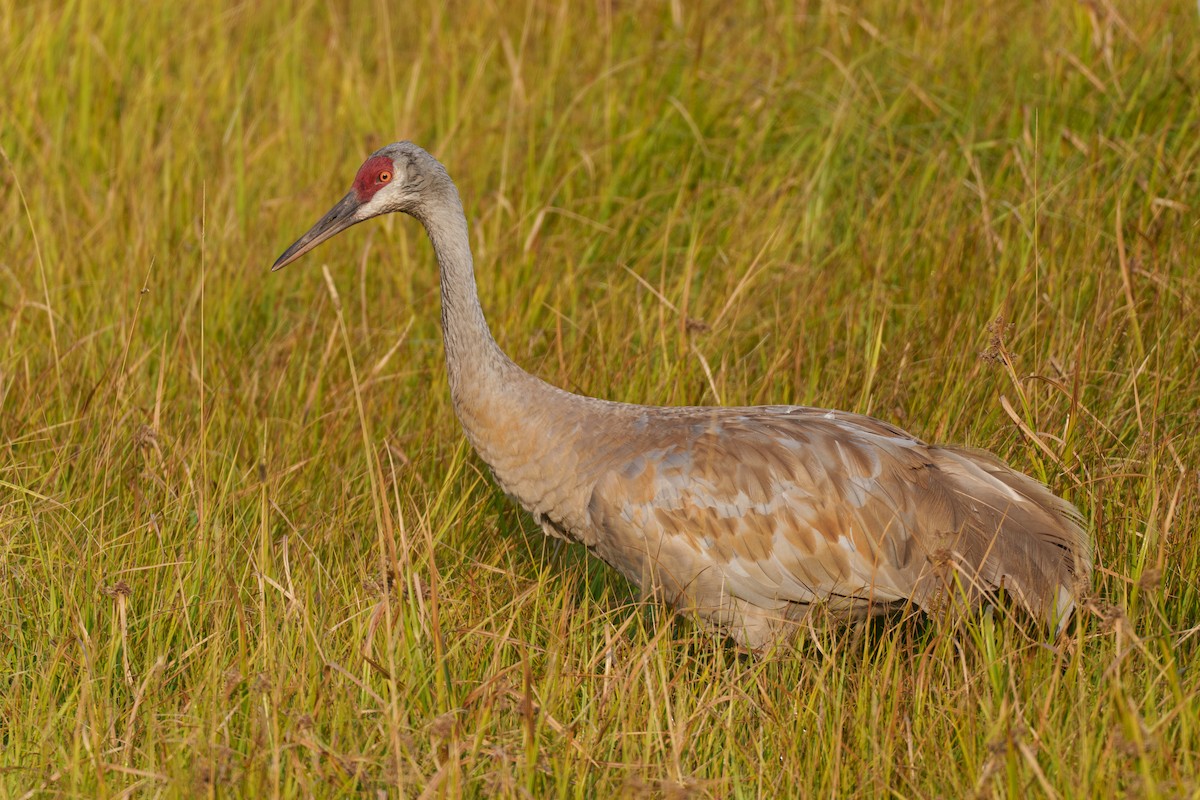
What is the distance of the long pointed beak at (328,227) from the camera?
395 centimetres

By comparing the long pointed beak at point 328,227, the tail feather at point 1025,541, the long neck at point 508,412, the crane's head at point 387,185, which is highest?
the crane's head at point 387,185

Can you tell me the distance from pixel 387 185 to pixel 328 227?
8.3 inches

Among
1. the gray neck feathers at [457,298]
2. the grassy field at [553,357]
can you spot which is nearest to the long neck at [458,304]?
the gray neck feathers at [457,298]

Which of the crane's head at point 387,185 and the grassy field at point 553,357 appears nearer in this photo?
the grassy field at point 553,357

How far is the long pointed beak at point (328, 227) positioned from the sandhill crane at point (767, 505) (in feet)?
1.65

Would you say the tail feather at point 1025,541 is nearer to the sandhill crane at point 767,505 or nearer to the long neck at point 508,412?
the sandhill crane at point 767,505

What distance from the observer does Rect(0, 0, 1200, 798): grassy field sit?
2959mm

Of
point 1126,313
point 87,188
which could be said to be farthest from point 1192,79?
point 87,188

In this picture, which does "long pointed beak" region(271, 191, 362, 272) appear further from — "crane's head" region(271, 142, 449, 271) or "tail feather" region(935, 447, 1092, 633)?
"tail feather" region(935, 447, 1092, 633)

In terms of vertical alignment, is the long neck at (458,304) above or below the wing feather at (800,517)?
above

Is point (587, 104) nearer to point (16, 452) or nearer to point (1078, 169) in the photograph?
point (1078, 169)

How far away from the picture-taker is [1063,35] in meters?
5.67

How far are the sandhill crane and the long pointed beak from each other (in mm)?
503

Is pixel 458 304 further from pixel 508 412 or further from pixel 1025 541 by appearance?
pixel 1025 541
